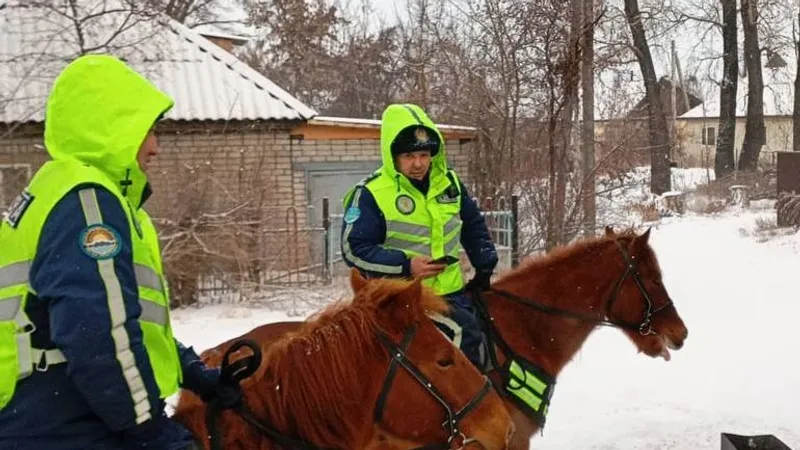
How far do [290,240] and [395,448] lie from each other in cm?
916

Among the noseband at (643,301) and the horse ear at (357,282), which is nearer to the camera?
the horse ear at (357,282)

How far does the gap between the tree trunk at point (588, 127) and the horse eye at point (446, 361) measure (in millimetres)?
8177

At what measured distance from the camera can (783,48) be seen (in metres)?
31.7

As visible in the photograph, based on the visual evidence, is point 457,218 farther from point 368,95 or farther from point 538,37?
point 368,95

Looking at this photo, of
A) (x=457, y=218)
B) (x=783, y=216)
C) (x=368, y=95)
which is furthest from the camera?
(x=368, y=95)

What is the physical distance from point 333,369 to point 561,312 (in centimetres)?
227

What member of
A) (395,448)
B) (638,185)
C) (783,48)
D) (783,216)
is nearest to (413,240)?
(395,448)

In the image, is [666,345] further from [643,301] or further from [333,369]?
[333,369]

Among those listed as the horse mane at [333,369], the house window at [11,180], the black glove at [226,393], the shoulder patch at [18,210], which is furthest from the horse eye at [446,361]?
the house window at [11,180]

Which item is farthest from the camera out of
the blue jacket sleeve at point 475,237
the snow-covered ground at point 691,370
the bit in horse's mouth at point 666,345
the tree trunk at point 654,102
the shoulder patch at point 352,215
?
the tree trunk at point 654,102

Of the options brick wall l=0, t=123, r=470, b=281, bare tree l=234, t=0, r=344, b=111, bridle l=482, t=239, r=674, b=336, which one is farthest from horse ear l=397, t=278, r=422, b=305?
bare tree l=234, t=0, r=344, b=111

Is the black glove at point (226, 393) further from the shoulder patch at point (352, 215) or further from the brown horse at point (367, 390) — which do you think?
the shoulder patch at point (352, 215)

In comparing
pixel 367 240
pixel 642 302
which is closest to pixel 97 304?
pixel 367 240

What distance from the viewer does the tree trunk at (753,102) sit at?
30.1 m
